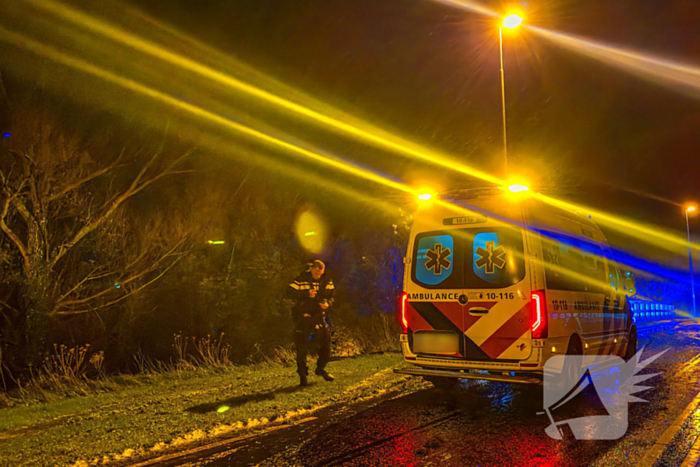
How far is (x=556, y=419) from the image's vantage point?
6.11 m

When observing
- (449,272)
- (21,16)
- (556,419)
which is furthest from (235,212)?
(556,419)

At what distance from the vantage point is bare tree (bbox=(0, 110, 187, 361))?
863 centimetres

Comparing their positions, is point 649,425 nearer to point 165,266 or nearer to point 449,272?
point 449,272

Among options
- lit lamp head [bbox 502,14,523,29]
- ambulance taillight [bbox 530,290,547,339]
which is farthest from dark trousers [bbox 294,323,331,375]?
lit lamp head [bbox 502,14,523,29]

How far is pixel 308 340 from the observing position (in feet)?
26.0

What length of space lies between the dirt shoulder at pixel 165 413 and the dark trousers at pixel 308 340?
0.33m

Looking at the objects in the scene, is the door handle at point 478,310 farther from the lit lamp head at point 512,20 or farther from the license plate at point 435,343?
the lit lamp head at point 512,20

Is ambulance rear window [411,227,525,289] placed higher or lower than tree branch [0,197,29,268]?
lower

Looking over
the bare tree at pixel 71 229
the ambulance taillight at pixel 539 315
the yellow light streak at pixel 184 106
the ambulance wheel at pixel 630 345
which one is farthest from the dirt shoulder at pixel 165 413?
the yellow light streak at pixel 184 106

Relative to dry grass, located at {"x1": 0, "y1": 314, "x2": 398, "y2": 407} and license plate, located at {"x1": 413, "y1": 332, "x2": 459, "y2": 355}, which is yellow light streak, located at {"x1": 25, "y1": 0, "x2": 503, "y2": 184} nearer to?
dry grass, located at {"x1": 0, "y1": 314, "x2": 398, "y2": 407}

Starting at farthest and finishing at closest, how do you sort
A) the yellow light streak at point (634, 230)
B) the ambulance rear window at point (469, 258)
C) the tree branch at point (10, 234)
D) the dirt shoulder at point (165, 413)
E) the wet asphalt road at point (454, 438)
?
the yellow light streak at point (634, 230) → the tree branch at point (10, 234) → the ambulance rear window at point (469, 258) → the dirt shoulder at point (165, 413) → the wet asphalt road at point (454, 438)

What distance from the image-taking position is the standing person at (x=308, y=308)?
7871 mm

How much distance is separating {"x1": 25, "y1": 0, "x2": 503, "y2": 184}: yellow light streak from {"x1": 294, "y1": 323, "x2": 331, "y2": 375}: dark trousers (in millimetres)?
5821

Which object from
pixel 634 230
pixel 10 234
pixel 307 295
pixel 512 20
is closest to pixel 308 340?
pixel 307 295
